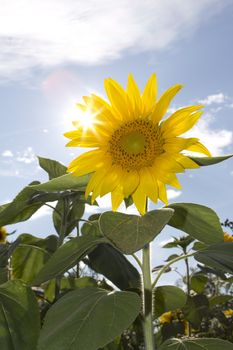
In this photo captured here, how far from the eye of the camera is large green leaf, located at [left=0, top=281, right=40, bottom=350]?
1.48 m

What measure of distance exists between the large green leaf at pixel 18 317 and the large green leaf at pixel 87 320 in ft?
0.36

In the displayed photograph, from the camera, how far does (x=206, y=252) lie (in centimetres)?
166

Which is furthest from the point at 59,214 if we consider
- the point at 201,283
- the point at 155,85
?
the point at 201,283

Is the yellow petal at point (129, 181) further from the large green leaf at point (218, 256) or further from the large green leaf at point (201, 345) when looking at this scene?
the large green leaf at point (201, 345)

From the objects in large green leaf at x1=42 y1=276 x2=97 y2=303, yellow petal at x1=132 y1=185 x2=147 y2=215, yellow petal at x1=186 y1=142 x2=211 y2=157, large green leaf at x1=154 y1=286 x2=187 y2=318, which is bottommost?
large green leaf at x1=154 y1=286 x2=187 y2=318

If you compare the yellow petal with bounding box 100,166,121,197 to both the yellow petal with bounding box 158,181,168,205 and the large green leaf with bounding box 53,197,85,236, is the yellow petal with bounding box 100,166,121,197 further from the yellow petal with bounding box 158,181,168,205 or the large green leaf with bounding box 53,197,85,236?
the large green leaf with bounding box 53,197,85,236

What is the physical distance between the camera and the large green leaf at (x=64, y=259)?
1521 millimetres

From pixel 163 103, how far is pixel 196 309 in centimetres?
147

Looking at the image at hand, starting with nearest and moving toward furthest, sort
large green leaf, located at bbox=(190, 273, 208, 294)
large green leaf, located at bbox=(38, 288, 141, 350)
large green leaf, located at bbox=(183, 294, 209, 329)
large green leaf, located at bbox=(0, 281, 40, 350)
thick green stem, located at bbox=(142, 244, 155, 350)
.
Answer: large green leaf, located at bbox=(38, 288, 141, 350), large green leaf, located at bbox=(0, 281, 40, 350), thick green stem, located at bbox=(142, 244, 155, 350), large green leaf, located at bbox=(183, 294, 209, 329), large green leaf, located at bbox=(190, 273, 208, 294)

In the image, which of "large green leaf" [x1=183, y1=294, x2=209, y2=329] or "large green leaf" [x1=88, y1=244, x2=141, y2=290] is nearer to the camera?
"large green leaf" [x1=88, y1=244, x2=141, y2=290]

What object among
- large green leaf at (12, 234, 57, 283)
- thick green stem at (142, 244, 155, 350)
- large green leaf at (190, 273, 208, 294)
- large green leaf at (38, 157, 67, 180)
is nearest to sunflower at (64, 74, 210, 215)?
thick green stem at (142, 244, 155, 350)

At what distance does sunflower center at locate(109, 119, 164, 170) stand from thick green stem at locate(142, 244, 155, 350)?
1.01ft

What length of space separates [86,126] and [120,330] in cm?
71

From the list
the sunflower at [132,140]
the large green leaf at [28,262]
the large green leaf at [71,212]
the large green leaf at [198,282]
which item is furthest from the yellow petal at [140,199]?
the large green leaf at [198,282]
